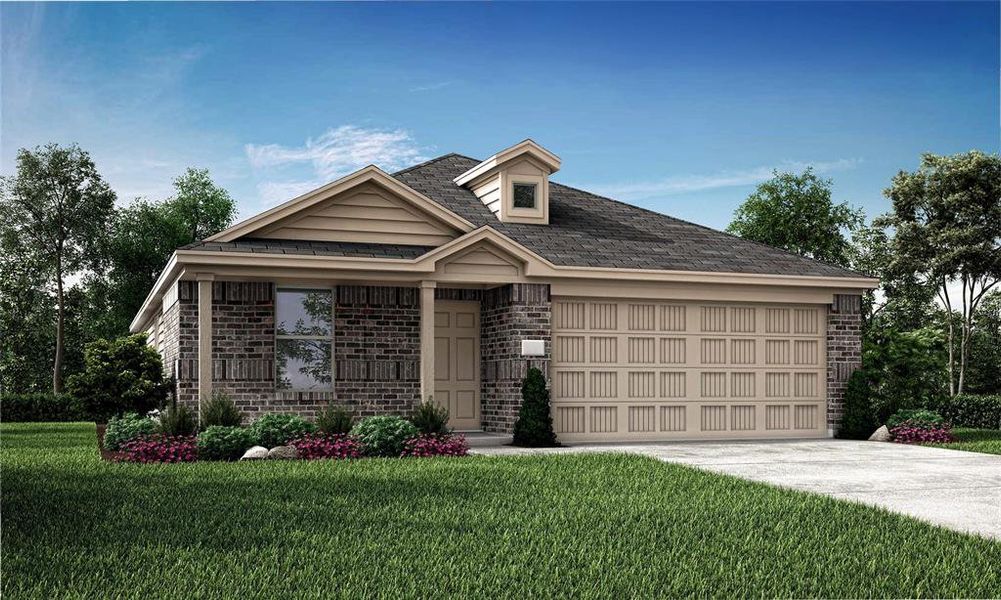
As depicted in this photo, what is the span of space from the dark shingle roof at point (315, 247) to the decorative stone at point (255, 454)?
335cm

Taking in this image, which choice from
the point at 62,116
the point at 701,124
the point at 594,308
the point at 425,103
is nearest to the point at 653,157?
the point at 701,124

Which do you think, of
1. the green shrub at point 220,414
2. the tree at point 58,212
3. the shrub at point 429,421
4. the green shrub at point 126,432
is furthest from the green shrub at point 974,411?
the tree at point 58,212

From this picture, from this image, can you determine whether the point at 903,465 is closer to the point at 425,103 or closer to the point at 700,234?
the point at 700,234

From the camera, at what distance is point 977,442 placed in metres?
17.1

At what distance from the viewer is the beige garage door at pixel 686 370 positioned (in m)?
17.1

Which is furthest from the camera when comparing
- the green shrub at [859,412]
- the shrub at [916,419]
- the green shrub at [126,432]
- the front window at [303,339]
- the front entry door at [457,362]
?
the green shrub at [859,412]

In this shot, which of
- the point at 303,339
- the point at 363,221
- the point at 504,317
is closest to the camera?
the point at 303,339

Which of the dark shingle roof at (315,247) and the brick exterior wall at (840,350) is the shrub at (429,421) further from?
the brick exterior wall at (840,350)

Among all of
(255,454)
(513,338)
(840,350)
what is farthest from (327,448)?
(840,350)

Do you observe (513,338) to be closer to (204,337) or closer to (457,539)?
(204,337)

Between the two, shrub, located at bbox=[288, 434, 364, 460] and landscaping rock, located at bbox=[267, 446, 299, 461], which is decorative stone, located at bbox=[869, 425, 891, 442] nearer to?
shrub, located at bbox=[288, 434, 364, 460]

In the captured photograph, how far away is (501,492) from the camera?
10125 millimetres

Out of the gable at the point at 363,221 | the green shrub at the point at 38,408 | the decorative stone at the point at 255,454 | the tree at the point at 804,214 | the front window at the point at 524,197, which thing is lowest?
the green shrub at the point at 38,408

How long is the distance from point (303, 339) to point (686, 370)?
6668 mm
